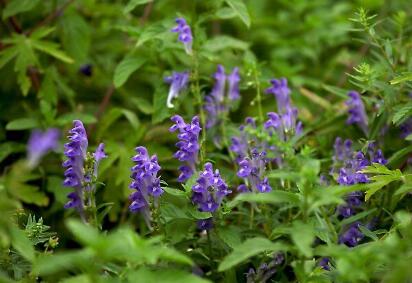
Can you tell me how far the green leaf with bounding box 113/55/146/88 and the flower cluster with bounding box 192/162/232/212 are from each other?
0.99m

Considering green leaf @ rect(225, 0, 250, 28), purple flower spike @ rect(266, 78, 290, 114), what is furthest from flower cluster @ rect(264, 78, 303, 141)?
green leaf @ rect(225, 0, 250, 28)

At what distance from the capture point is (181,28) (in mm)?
2830

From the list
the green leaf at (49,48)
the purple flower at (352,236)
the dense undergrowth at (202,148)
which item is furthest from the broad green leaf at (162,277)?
the green leaf at (49,48)

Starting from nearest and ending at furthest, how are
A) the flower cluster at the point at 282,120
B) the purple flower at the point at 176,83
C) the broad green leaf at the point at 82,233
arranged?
the broad green leaf at the point at 82,233
the flower cluster at the point at 282,120
the purple flower at the point at 176,83

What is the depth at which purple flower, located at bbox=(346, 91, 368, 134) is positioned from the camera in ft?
9.45

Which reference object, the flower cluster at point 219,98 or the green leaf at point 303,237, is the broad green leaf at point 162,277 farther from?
the flower cluster at point 219,98

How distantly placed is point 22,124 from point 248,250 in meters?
1.64

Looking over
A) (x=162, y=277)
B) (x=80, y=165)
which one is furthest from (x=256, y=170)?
(x=162, y=277)

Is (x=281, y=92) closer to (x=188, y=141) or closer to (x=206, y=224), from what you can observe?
(x=188, y=141)

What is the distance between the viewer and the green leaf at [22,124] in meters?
2.98

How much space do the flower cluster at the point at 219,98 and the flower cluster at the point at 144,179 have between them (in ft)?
2.71

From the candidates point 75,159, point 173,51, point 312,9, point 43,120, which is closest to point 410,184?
point 75,159

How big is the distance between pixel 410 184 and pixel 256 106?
5.78 feet

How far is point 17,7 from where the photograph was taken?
3.09 meters
